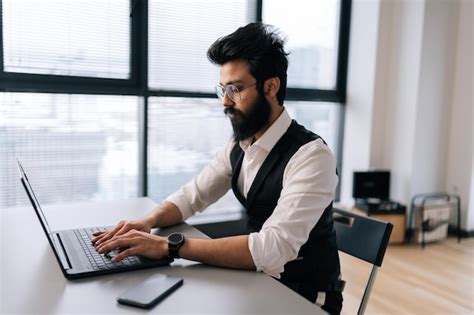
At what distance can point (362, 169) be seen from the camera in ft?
14.2

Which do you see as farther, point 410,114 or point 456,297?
point 410,114

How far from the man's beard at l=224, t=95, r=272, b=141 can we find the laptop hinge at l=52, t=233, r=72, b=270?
0.70 meters

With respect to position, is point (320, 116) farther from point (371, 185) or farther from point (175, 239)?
point (175, 239)

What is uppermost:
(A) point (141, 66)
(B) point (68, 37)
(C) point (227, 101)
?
A: (B) point (68, 37)

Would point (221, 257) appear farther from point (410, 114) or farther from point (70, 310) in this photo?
point (410, 114)

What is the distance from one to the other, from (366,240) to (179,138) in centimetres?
220

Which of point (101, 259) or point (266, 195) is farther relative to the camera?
point (266, 195)

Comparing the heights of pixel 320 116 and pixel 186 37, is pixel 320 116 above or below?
below

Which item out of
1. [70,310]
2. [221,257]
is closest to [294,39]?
[221,257]

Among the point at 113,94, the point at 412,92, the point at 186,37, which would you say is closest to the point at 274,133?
the point at 113,94

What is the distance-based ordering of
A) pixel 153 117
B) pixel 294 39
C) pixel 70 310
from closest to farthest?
pixel 70 310, pixel 153 117, pixel 294 39

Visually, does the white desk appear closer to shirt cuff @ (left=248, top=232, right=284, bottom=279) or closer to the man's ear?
shirt cuff @ (left=248, top=232, right=284, bottom=279)

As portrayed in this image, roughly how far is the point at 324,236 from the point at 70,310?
841 millimetres

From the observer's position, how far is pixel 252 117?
1624 mm
